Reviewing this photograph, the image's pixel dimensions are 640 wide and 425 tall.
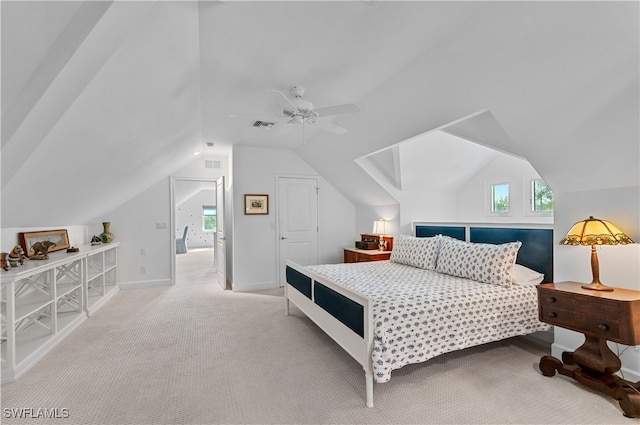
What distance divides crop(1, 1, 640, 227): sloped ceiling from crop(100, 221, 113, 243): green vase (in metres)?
1.53

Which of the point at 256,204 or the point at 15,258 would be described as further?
the point at 256,204

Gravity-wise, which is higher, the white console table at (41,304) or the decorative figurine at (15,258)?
the decorative figurine at (15,258)

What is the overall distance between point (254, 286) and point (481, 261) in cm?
360

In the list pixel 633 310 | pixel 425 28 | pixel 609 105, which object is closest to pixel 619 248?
pixel 633 310

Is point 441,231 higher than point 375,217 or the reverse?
the reverse

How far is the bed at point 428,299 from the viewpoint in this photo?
2.16m

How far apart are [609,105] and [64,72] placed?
10.6ft

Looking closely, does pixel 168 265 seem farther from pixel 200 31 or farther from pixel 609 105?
pixel 609 105

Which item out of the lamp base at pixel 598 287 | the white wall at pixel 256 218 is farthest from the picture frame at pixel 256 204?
the lamp base at pixel 598 287

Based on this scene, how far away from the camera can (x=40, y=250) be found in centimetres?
341

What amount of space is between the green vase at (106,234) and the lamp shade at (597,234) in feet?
19.2

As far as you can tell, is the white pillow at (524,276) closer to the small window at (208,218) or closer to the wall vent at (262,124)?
the wall vent at (262,124)

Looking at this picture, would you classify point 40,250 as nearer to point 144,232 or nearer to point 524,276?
point 144,232

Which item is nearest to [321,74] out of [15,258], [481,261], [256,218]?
[481,261]
